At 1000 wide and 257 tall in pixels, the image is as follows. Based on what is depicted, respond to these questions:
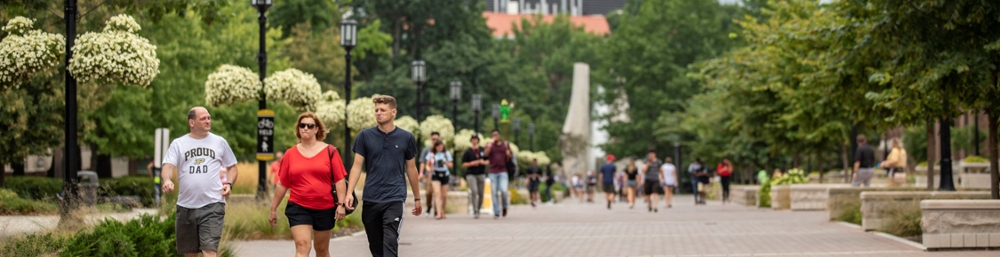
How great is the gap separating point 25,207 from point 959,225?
10434 millimetres

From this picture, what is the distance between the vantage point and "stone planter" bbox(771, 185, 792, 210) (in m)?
30.0

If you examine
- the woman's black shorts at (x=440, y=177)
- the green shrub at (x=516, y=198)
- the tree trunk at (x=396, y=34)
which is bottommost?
the green shrub at (x=516, y=198)

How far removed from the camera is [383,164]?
935 centimetres

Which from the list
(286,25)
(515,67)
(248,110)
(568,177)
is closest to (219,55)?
(248,110)

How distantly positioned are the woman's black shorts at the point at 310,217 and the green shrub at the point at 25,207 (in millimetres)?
4361

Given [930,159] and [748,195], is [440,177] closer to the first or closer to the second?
[930,159]

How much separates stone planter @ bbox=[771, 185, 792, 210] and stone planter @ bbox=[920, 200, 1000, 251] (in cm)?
1619

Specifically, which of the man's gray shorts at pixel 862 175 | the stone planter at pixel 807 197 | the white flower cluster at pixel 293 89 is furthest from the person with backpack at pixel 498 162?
the stone planter at pixel 807 197

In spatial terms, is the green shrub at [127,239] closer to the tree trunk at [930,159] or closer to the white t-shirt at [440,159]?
the white t-shirt at [440,159]

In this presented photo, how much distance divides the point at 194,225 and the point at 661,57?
66921 mm

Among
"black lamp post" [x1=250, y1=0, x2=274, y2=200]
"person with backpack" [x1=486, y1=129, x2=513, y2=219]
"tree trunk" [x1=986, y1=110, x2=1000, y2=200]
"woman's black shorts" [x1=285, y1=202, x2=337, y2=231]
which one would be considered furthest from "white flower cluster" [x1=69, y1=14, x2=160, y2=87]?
"tree trunk" [x1=986, y1=110, x2=1000, y2=200]

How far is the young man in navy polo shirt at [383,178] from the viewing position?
30.4ft

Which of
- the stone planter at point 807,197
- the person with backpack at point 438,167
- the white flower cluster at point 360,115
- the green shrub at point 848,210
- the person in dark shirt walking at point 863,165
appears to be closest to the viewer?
the green shrub at point 848,210

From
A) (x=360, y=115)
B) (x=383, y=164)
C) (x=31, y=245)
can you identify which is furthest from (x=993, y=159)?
(x=360, y=115)
